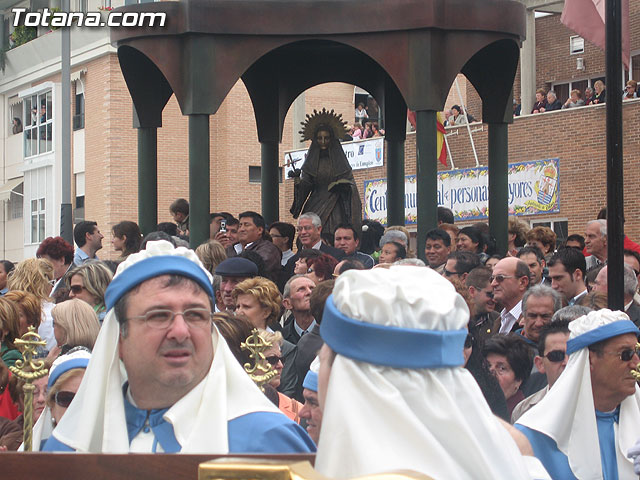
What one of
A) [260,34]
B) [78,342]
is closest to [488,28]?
[260,34]

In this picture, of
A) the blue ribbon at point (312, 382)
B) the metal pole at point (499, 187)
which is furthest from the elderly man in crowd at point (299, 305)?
the metal pole at point (499, 187)

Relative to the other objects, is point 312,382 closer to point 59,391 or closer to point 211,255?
point 59,391

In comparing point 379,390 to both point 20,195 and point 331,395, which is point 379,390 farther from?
point 20,195

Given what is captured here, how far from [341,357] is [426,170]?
30.2 ft

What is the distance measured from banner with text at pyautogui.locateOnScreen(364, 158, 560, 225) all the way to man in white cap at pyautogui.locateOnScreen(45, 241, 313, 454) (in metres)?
20.8

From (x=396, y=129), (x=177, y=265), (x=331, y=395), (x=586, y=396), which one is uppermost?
(x=396, y=129)

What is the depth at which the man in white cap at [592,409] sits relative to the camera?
15.8 ft

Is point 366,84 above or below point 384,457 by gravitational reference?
above

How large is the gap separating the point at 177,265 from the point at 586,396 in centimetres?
218

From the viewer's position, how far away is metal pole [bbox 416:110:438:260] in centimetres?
1113

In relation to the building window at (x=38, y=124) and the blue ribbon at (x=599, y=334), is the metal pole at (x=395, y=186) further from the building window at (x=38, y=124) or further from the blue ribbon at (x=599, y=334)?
the building window at (x=38, y=124)

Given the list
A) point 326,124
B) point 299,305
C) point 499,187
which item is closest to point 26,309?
point 299,305

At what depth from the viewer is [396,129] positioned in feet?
48.5

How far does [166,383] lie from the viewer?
135 inches
